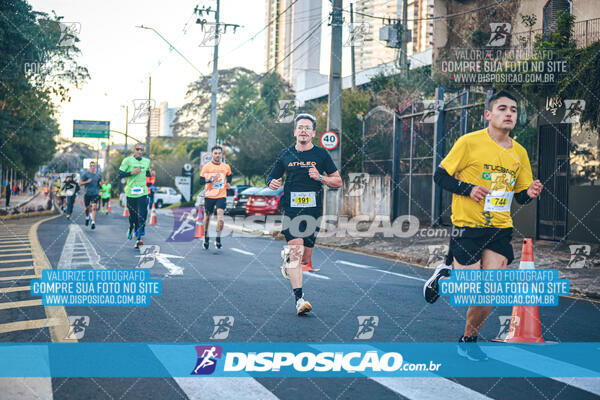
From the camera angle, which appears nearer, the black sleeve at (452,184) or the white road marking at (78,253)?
the black sleeve at (452,184)

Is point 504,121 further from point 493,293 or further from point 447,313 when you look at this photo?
point 447,313

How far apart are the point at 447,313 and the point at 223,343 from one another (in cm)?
279

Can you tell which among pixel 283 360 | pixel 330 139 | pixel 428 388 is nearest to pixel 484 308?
pixel 428 388

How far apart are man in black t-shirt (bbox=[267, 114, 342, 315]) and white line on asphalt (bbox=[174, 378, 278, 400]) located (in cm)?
251

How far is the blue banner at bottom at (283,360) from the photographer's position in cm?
448

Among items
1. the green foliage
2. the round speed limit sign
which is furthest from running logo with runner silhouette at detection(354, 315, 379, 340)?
the green foliage

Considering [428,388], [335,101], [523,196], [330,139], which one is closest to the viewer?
[428,388]

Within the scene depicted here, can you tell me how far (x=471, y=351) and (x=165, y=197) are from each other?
45.2 m

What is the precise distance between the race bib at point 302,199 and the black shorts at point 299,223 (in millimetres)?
60

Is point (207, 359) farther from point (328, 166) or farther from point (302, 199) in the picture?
point (328, 166)

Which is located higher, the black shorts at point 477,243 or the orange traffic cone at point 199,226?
the black shorts at point 477,243

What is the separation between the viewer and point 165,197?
160ft

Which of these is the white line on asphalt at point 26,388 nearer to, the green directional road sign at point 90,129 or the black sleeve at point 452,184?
the black sleeve at point 452,184

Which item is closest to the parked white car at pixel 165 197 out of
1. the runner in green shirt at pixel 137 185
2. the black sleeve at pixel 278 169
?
the runner in green shirt at pixel 137 185
